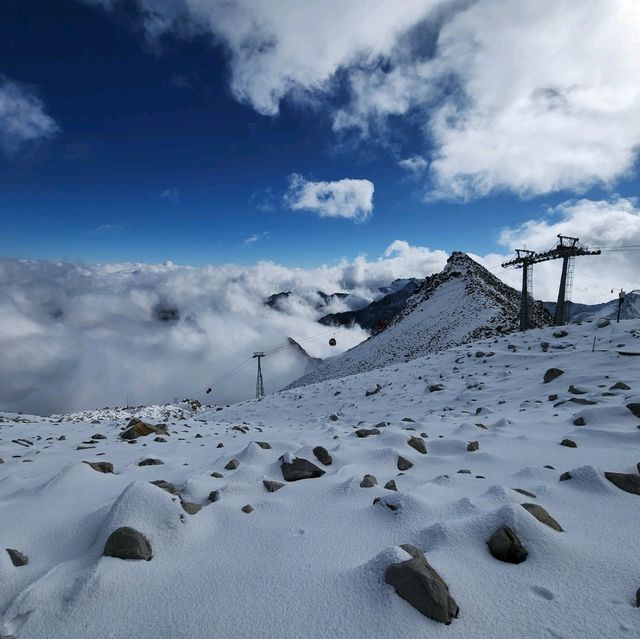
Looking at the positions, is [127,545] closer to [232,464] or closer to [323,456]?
[232,464]

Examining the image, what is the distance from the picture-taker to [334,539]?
3.59 m

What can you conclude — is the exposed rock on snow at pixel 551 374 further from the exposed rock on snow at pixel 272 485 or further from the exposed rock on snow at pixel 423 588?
the exposed rock on snow at pixel 423 588

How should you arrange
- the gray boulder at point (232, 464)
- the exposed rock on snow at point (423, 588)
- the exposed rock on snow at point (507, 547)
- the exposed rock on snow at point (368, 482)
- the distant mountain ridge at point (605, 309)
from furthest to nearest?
the distant mountain ridge at point (605, 309), the gray boulder at point (232, 464), the exposed rock on snow at point (368, 482), the exposed rock on snow at point (507, 547), the exposed rock on snow at point (423, 588)

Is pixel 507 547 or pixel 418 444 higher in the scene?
pixel 507 547

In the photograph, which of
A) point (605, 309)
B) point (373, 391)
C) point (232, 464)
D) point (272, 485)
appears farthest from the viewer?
point (605, 309)

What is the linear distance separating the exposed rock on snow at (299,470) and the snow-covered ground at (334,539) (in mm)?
177

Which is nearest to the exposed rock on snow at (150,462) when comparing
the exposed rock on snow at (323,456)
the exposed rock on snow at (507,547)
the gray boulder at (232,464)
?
the gray boulder at (232,464)

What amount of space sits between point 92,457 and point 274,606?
6251 mm

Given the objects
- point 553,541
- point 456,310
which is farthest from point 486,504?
point 456,310

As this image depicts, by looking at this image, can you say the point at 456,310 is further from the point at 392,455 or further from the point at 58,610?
the point at 58,610

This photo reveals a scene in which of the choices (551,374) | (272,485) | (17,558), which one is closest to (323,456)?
(272,485)

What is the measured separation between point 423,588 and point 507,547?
99 centimetres

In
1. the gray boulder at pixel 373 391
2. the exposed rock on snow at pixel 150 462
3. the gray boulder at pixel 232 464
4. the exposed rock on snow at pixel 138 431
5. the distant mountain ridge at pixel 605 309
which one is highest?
the distant mountain ridge at pixel 605 309

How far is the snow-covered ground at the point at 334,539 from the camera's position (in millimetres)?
2477
